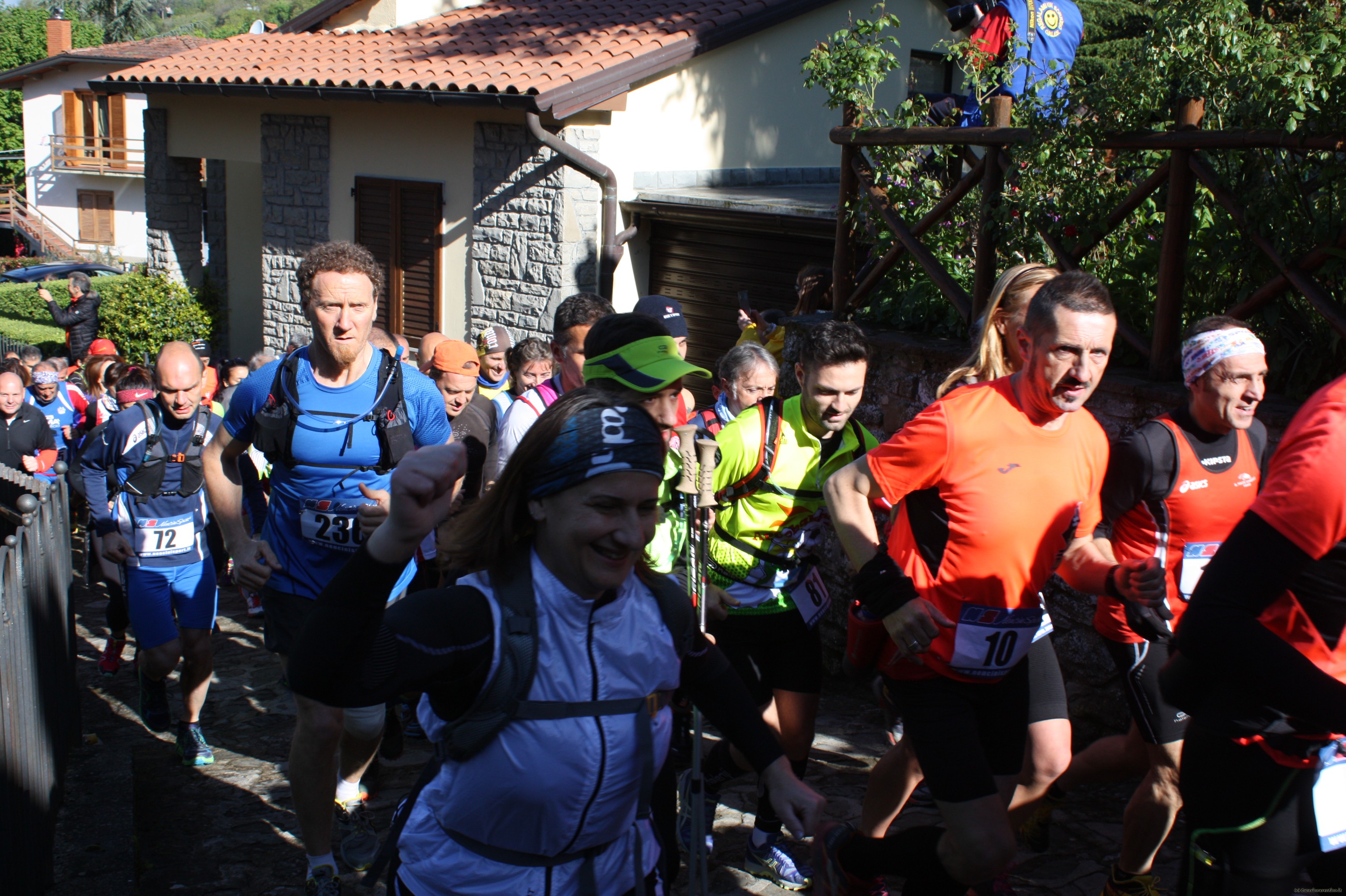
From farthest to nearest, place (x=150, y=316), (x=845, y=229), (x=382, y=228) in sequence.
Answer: (x=150, y=316) → (x=382, y=228) → (x=845, y=229)

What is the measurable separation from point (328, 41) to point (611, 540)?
1392 cm

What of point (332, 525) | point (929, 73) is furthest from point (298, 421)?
point (929, 73)

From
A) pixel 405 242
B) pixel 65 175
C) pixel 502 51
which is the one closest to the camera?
pixel 502 51

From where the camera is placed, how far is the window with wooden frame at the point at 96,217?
43750 mm

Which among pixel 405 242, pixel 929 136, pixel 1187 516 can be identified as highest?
→ pixel 929 136

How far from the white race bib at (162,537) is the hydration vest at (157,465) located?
0.12 m

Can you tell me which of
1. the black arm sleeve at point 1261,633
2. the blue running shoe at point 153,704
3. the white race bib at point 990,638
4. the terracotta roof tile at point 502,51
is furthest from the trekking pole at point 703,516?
the terracotta roof tile at point 502,51

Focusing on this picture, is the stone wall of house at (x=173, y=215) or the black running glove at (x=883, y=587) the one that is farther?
the stone wall of house at (x=173, y=215)

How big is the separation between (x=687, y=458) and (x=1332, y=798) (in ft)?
6.39

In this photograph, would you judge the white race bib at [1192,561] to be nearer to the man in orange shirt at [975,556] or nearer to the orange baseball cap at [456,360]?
the man in orange shirt at [975,556]

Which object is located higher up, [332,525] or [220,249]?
[220,249]

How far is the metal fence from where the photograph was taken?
3.43m

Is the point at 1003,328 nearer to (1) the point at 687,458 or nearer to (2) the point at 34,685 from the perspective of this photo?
(1) the point at 687,458

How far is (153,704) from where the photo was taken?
556 centimetres
